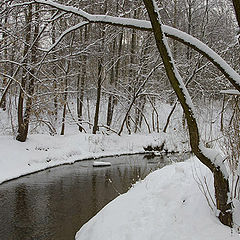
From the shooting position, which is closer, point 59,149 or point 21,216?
point 21,216

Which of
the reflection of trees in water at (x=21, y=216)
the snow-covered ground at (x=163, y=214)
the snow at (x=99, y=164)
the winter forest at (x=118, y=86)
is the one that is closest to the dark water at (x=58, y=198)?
the reflection of trees in water at (x=21, y=216)

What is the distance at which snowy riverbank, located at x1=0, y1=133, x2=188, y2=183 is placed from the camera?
11781 millimetres

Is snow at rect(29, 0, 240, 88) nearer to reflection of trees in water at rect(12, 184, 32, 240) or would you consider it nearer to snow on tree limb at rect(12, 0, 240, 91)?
snow on tree limb at rect(12, 0, 240, 91)

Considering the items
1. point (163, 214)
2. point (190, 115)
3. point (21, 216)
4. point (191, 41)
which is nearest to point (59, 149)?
point (21, 216)

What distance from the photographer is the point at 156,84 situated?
21.1m

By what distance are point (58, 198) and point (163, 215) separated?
4843mm

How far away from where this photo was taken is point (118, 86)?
2173 cm

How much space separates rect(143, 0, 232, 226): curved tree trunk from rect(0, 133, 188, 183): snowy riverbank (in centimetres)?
799

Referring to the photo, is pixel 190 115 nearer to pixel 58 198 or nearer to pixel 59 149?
pixel 58 198

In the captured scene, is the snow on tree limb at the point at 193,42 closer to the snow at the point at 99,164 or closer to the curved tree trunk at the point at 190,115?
the curved tree trunk at the point at 190,115

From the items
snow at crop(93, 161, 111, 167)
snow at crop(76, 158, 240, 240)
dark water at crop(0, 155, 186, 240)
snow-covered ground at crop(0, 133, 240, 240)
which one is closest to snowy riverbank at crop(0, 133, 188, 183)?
dark water at crop(0, 155, 186, 240)

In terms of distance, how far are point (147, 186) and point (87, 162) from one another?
8675 millimetres

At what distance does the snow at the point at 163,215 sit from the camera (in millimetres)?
4086

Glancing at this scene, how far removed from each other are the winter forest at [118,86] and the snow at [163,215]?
39 millimetres
